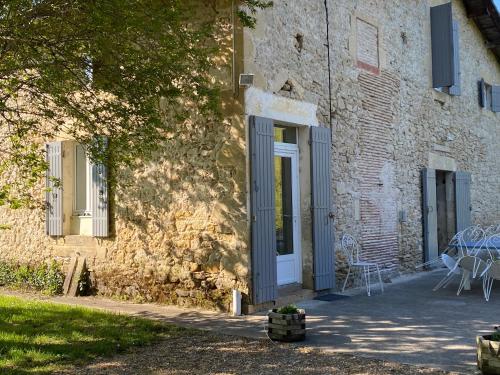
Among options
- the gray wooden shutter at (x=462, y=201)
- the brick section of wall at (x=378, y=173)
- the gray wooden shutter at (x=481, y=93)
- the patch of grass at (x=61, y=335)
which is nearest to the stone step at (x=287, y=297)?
the patch of grass at (x=61, y=335)

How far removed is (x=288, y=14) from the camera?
7.09 m

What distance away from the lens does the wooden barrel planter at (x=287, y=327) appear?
4879 mm

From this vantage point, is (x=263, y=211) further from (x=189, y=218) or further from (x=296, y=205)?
(x=296, y=205)

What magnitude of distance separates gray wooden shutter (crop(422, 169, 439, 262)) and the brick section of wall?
109 centimetres

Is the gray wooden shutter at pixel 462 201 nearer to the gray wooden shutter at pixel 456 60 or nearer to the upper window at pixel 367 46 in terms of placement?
the gray wooden shutter at pixel 456 60

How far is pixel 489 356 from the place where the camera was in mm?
3779

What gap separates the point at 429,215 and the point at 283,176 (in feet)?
13.5

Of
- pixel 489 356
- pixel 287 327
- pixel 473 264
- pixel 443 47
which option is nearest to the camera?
pixel 489 356

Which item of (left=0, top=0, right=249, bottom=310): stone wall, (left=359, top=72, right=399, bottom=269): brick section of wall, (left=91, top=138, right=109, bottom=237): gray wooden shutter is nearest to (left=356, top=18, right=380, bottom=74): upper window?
(left=359, top=72, right=399, bottom=269): brick section of wall

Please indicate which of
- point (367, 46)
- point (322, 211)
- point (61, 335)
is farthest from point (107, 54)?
point (367, 46)

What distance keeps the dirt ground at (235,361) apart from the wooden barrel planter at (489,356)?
0.95ft

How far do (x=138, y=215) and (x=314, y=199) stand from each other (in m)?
2.35

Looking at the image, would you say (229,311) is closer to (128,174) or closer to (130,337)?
(130,337)

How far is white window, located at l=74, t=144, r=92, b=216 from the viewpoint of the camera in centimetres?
798
